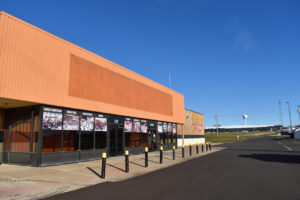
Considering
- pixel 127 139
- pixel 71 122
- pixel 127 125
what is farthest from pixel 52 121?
pixel 127 139

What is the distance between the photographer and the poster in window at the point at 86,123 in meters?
16.5

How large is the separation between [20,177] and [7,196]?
11.1 feet

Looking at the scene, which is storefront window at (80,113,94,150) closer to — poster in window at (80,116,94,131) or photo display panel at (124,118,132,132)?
poster in window at (80,116,94,131)

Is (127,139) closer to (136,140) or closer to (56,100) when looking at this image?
(136,140)

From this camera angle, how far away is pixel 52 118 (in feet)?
47.2

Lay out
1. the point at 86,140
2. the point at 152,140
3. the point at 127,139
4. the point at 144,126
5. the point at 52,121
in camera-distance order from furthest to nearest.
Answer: the point at 152,140, the point at 144,126, the point at 127,139, the point at 86,140, the point at 52,121

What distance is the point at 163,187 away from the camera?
8250mm

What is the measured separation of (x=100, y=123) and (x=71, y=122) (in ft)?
9.93

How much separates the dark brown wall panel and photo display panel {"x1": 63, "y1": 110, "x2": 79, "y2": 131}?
126 centimetres

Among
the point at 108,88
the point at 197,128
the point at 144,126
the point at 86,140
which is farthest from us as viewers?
the point at 197,128

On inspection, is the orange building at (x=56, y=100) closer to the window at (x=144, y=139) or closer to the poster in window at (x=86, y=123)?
the poster in window at (x=86, y=123)

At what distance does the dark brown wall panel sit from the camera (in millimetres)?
16312

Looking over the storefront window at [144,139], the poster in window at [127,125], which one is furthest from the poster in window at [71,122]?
the storefront window at [144,139]

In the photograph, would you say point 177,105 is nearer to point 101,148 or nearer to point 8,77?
point 101,148
